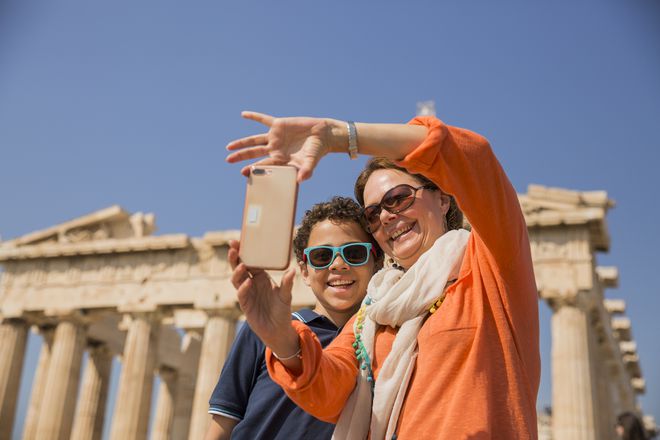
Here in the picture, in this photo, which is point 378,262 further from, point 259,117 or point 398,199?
point 259,117

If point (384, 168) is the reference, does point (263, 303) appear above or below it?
below

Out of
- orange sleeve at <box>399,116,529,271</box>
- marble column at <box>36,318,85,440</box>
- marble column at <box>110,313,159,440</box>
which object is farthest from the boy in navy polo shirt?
marble column at <box>36,318,85,440</box>

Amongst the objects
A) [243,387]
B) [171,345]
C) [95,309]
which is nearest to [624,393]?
[171,345]

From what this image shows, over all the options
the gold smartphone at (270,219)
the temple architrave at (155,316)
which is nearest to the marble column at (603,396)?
the temple architrave at (155,316)

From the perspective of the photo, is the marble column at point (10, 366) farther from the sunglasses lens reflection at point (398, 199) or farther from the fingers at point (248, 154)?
the fingers at point (248, 154)

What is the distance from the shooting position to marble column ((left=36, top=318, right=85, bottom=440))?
2738cm

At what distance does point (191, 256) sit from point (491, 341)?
79.9 ft

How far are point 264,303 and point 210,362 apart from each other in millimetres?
22597

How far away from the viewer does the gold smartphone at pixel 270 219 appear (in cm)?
277

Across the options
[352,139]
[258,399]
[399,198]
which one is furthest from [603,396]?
[352,139]

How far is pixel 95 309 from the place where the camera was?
28.4m

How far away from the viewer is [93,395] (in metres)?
31.4

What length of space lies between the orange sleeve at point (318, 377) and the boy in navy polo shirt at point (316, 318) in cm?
86

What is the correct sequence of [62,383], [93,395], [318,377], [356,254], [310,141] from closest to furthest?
[310,141], [318,377], [356,254], [62,383], [93,395]
